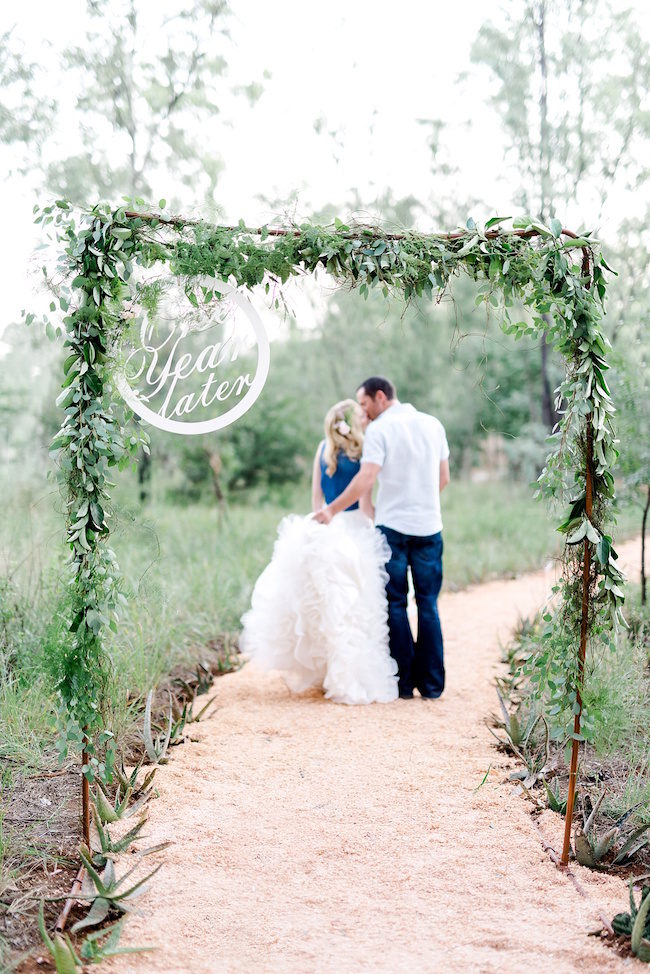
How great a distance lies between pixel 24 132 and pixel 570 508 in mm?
10232

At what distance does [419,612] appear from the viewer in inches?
240

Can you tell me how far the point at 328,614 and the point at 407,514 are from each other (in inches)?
34.3

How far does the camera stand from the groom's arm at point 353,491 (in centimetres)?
604

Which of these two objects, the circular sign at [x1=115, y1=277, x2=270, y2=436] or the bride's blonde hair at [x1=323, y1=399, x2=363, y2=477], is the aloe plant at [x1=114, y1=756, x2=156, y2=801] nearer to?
the circular sign at [x1=115, y1=277, x2=270, y2=436]

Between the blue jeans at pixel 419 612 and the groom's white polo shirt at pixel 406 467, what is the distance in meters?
0.12

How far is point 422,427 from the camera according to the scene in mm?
6070

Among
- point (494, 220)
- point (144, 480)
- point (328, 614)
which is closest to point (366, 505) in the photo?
point (328, 614)

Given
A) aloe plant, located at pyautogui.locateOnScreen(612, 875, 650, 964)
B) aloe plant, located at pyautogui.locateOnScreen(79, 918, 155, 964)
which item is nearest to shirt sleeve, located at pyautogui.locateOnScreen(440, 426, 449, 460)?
aloe plant, located at pyautogui.locateOnScreen(612, 875, 650, 964)

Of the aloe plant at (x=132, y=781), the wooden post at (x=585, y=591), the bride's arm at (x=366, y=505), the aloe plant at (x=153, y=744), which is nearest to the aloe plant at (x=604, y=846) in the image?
the wooden post at (x=585, y=591)

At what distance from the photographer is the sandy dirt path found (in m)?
2.96

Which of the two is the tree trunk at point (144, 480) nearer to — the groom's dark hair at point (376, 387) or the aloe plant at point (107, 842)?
the groom's dark hair at point (376, 387)

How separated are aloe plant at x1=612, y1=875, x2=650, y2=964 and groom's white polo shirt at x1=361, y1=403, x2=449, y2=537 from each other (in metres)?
3.23

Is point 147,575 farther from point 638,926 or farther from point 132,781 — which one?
point 638,926

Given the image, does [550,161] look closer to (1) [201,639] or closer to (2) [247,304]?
(1) [201,639]
